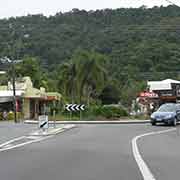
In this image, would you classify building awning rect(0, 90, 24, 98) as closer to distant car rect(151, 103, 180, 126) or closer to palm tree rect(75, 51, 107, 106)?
palm tree rect(75, 51, 107, 106)

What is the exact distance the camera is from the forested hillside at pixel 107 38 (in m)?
69.9

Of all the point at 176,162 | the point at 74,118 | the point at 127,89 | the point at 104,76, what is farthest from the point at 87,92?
the point at 176,162

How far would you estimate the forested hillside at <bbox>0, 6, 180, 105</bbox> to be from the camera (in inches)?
2753

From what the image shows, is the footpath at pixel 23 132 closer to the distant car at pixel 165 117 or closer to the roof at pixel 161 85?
the distant car at pixel 165 117

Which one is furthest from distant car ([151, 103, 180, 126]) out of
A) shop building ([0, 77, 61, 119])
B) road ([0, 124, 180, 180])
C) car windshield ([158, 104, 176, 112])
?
shop building ([0, 77, 61, 119])

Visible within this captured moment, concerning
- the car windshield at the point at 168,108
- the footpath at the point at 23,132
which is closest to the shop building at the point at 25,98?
the car windshield at the point at 168,108

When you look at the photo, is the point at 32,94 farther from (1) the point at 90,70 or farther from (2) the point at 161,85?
(2) the point at 161,85

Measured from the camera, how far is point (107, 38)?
7169 cm

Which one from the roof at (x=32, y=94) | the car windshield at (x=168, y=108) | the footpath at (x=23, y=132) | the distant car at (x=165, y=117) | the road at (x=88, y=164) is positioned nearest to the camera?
the road at (x=88, y=164)

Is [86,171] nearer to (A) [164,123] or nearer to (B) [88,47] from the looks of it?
(A) [164,123]

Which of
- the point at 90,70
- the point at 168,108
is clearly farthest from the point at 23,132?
the point at 90,70

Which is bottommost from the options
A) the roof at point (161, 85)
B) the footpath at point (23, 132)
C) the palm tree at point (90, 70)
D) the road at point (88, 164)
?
the footpath at point (23, 132)

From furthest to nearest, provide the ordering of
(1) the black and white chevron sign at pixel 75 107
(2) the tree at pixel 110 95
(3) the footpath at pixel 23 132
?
(2) the tree at pixel 110 95 < (1) the black and white chevron sign at pixel 75 107 < (3) the footpath at pixel 23 132

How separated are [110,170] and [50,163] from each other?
7.48ft
